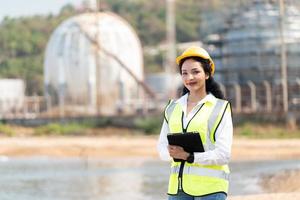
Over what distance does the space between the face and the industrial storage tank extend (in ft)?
156

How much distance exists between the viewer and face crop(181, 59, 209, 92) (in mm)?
5938

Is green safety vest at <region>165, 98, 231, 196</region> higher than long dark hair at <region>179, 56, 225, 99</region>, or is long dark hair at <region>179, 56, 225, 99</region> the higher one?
long dark hair at <region>179, 56, 225, 99</region>

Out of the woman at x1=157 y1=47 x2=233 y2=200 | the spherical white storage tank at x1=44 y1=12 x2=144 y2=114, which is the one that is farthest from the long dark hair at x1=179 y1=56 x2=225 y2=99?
the spherical white storage tank at x1=44 y1=12 x2=144 y2=114

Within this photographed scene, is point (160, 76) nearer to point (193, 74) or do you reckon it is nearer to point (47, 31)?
point (47, 31)

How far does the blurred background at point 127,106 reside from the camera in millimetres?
24672

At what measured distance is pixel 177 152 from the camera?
5754 millimetres

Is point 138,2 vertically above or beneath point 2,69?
above

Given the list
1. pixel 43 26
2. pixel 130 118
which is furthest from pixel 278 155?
pixel 43 26

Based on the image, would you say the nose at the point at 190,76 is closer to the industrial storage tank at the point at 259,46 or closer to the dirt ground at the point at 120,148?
the dirt ground at the point at 120,148

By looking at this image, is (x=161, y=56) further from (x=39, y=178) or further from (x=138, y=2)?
(x=39, y=178)

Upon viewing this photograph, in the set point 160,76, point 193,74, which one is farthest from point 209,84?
point 160,76

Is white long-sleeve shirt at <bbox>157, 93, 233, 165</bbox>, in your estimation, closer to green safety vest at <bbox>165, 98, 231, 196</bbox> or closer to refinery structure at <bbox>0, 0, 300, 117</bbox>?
green safety vest at <bbox>165, 98, 231, 196</bbox>

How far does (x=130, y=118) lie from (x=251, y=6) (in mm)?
12758

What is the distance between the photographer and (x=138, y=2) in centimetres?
15075
